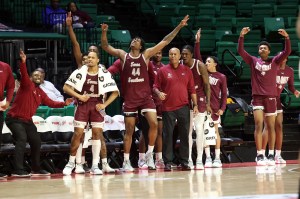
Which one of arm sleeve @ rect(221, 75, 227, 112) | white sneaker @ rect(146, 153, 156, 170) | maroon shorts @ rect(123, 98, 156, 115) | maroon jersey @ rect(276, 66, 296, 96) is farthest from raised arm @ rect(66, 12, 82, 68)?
maroon jersey @ rect(276, 66, 296, 96)

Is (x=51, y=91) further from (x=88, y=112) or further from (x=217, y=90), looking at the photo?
(x=217, y=90)

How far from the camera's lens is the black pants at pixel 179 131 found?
12953mm

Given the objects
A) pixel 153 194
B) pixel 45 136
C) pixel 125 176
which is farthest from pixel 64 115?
pixel 153 194

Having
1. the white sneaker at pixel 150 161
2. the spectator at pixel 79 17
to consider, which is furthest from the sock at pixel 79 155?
the spectator at pixel 79 17

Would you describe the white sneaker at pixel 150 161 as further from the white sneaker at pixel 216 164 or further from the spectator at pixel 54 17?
the spectator at pixel 54 17

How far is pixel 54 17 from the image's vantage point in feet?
58.4

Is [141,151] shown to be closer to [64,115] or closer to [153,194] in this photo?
[64,115]

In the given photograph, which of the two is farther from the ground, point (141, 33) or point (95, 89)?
point (141, 33)

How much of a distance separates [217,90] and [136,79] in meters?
1.61

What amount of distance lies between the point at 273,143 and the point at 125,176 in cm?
316

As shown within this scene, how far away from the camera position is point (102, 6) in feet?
68.8

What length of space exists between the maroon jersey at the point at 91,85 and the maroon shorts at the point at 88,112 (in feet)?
0.31

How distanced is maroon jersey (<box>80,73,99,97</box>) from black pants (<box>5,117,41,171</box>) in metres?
0.97

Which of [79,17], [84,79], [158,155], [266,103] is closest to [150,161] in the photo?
[158,155]
